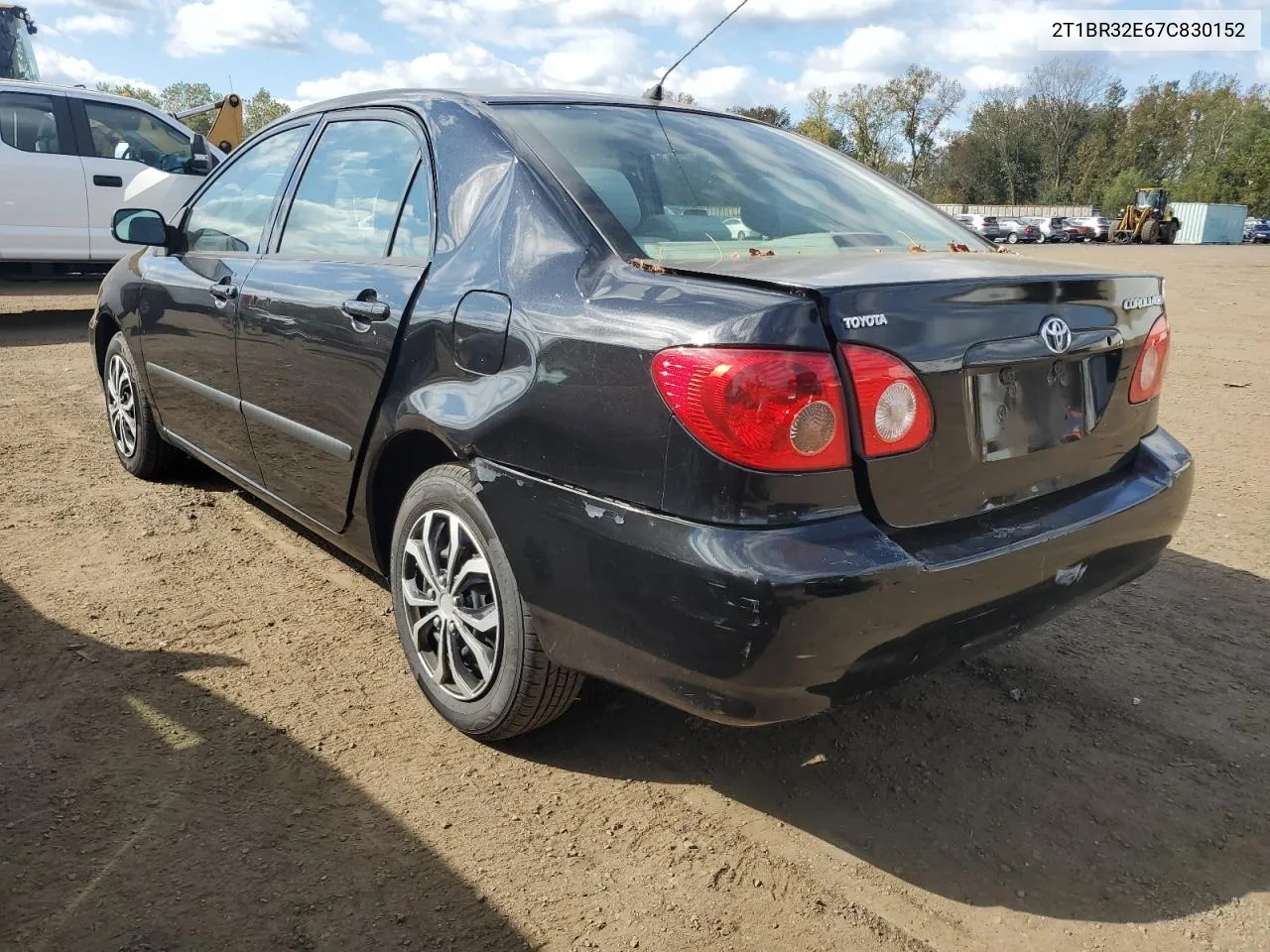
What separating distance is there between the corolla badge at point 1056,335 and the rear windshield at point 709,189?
1.80 ft

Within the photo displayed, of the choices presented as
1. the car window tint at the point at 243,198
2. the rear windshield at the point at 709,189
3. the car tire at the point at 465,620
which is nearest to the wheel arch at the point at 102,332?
the car window tint at the point at 243,198

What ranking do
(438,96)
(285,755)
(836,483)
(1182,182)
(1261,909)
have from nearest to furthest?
(836,483), (1261,909), (285,755), (438,96), (1182,182)

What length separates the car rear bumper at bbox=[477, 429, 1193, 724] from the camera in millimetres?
1946

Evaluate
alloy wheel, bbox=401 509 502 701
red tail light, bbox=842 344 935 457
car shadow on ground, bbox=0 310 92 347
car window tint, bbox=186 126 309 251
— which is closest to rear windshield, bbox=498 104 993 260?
red tail light, bbox=842 344 935 457

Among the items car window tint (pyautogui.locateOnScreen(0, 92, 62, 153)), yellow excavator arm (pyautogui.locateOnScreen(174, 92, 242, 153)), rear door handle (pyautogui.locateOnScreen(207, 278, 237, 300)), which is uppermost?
yellow excavator arm (pyautogui.locateOnScreen(174, 92, 242, 153))

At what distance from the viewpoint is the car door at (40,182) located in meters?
9.14

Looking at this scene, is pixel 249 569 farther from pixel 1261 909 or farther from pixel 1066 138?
pixel 1066 138

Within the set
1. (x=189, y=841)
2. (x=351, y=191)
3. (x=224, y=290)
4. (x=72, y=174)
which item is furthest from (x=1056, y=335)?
(x=72, y=174)

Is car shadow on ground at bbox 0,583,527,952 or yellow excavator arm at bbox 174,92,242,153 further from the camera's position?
yellow excavator arm at bbox 174,92,242,153

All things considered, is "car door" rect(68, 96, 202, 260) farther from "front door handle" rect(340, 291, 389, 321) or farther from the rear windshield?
the rear windshield

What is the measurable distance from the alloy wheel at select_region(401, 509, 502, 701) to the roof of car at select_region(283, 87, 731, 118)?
1220 mm

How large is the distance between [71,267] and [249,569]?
7324 millimetres

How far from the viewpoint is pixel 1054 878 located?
2.24 metres

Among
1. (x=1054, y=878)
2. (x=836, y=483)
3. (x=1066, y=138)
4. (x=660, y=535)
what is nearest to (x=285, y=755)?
(x=660, y=535)
